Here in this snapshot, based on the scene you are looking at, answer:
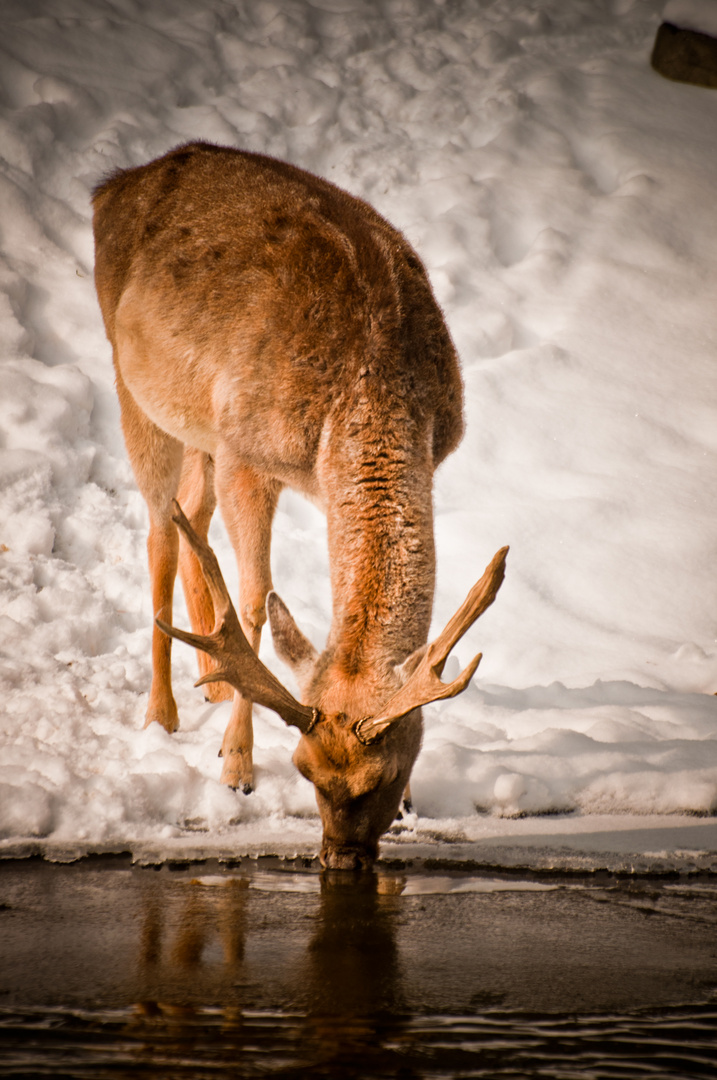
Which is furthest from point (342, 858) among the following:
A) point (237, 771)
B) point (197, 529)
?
point (197, 529)

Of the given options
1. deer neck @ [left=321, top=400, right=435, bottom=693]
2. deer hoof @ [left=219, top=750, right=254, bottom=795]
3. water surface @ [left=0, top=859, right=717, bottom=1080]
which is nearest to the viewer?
water surface @ [left=0, top=859, right=717, bottom=1080]

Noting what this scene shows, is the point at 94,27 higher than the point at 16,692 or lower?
higher

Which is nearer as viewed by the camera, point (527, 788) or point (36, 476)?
point (527, 788)

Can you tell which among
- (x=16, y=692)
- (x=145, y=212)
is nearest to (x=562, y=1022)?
(x=16, y=692)

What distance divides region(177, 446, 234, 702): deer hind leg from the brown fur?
16 millimetres

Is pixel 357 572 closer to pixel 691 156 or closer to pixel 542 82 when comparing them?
pixel 691 156

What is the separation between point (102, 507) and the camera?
750 centimetres

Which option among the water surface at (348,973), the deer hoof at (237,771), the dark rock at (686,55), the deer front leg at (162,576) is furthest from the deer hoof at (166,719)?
the dark rock at (686,55)

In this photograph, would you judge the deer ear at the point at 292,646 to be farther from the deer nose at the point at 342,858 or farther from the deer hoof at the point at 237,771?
the deer hoof at the point at 237,771

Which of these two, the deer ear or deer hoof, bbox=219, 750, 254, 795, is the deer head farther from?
deer hoof, bbox=219, 750, 254, 795

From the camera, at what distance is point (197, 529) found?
6.81 meters

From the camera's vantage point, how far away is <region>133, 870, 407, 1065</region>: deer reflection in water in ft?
7.93

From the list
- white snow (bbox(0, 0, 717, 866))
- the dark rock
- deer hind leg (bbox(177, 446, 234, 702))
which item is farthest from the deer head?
the dark rock

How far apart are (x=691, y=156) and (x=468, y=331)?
12.9 feet
